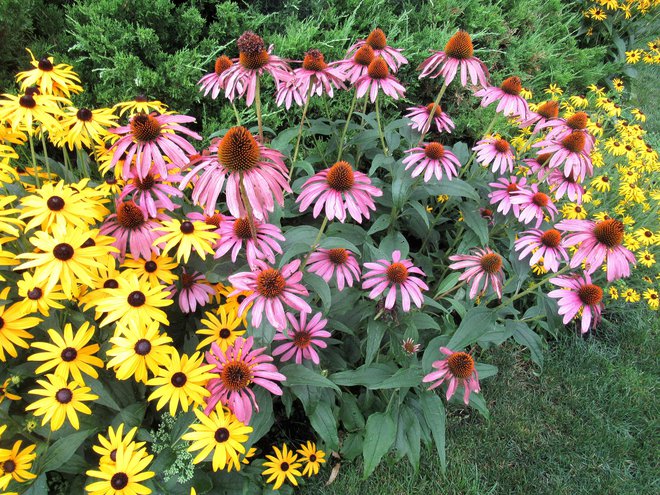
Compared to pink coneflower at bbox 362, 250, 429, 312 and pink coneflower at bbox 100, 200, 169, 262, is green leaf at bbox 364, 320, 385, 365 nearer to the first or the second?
pink coneflower at bbox 362, 250, 429, 312

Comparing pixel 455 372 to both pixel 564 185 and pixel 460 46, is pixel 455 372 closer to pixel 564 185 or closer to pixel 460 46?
pixel 564 185

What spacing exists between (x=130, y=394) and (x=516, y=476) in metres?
1.87

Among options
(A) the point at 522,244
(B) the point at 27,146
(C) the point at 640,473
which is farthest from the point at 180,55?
(C) the point at 640,473

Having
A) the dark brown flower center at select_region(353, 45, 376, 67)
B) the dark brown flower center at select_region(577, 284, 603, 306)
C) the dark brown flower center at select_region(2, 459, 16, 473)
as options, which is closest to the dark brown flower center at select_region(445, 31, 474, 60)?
the dark brown flower center at select_region(353, 45, 376, 67)

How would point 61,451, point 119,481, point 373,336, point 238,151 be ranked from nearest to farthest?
point 238,151 → point 119,481 → point 61,451 → point 373,336

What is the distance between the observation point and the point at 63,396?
55.4 inches

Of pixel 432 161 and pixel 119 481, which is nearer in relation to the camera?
pixel 119 481

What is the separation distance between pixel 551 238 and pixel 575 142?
18.6 inches

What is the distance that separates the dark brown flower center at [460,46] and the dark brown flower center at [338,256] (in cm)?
103

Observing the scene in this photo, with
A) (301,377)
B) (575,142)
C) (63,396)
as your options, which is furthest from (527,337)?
(63,396)

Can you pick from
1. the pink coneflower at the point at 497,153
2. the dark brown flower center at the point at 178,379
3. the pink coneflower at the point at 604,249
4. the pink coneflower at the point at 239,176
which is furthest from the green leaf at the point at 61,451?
the pink coneflower at the point at 497,153

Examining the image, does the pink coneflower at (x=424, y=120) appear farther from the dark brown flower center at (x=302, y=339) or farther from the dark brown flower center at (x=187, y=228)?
the dark brown flower center at (x=187, y=228)

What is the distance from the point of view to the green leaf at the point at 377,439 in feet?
5.89

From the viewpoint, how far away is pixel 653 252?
11.3 feet
